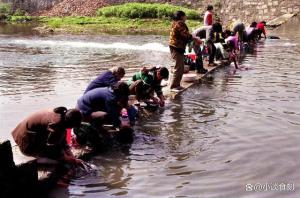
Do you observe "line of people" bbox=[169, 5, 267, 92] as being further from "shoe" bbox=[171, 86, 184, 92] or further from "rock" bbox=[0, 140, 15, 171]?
"rock" bbox=[0, 140, 15, 171]

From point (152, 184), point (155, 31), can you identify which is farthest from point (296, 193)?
point (155, 31)

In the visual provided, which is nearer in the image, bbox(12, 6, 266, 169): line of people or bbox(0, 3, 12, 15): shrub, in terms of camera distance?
bbox(12, 6, 266, 169): line of people

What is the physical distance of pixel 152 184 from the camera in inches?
250

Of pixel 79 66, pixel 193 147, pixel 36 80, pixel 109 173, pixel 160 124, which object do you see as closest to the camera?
pixel 109 173

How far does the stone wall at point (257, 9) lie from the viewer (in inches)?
1227

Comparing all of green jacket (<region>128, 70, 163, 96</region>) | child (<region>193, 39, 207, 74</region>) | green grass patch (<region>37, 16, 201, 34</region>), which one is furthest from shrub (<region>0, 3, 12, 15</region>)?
green jacket (<region>128, 70, 163, 96</region>)

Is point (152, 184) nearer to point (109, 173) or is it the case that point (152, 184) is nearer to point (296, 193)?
point (109, 173)

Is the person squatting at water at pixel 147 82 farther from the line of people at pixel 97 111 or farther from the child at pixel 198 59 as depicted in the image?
the child at pixel 198 59

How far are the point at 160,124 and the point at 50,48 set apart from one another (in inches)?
590

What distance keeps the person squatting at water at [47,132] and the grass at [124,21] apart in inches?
1016

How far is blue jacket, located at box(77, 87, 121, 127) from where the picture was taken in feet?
24.5

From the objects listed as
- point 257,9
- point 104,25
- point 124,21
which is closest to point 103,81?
point 257,9

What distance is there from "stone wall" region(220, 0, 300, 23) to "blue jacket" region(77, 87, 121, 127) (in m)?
25.9

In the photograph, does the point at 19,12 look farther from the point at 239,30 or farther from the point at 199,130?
the point at 199,130
